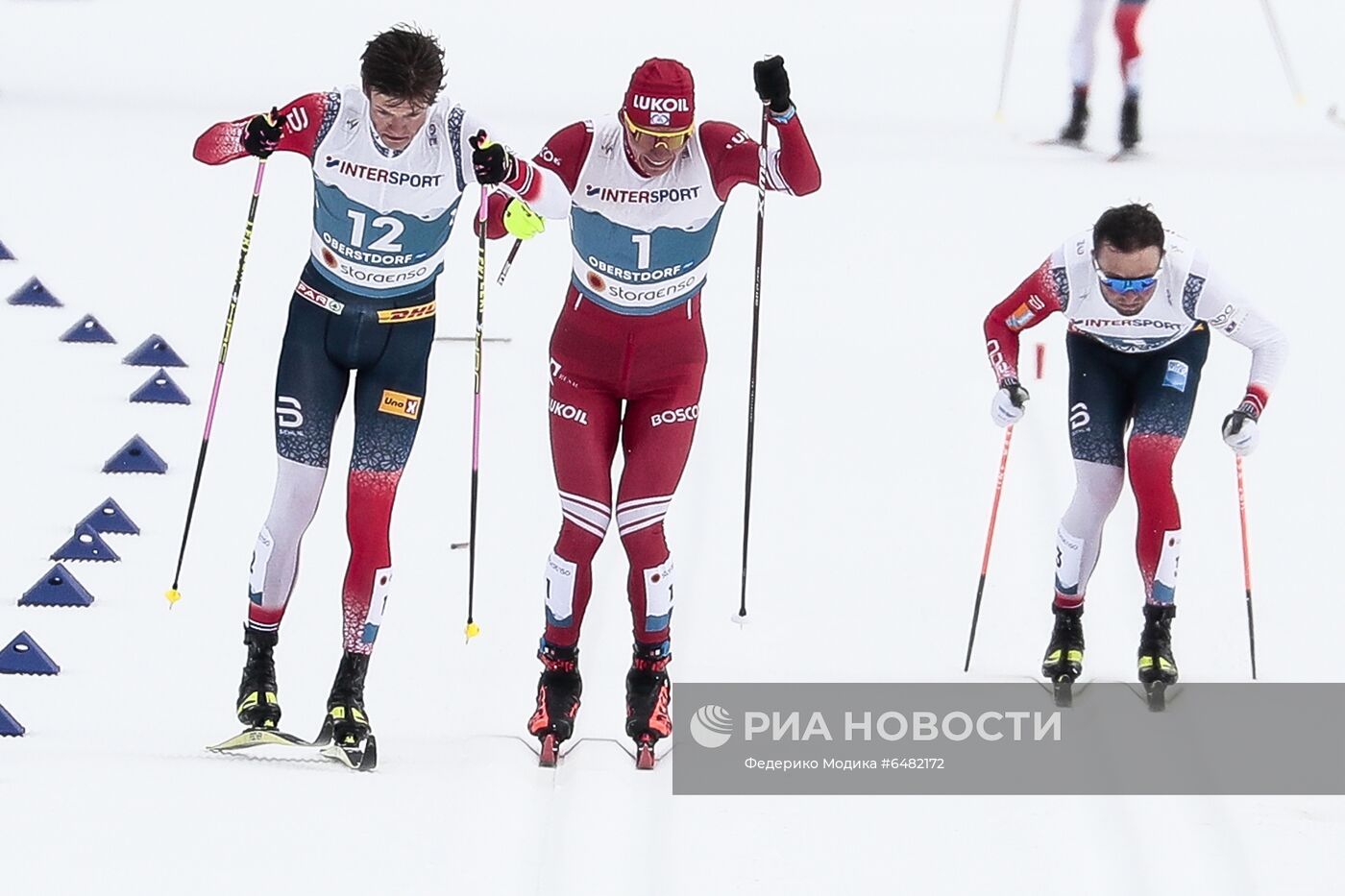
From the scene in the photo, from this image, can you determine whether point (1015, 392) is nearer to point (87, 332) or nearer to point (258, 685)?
point (258, 685)

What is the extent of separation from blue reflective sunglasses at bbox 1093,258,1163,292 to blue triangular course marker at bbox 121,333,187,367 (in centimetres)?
425

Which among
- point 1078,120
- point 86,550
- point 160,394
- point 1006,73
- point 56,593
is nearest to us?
point 56,593

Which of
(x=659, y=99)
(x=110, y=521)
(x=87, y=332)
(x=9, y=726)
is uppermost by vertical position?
(x=87, y=332)

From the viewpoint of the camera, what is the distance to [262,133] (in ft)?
16.4

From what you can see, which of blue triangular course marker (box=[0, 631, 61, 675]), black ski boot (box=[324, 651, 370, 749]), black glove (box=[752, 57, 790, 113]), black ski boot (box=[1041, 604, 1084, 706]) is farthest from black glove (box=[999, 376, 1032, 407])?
blue triangular course marker (box=[0, 631, 61, 675])

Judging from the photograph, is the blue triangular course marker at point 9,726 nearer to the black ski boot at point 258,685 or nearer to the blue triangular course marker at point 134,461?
the black ski boot at point 258,685

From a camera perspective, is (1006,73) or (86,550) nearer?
(86,550)

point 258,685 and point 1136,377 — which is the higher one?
point 1136,377

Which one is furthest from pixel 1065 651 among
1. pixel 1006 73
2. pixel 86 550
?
pixel 1006 73

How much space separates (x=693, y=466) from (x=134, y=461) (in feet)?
6.50

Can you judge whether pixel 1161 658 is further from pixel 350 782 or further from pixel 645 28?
pixel 645 28

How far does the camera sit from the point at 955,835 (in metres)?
4.94

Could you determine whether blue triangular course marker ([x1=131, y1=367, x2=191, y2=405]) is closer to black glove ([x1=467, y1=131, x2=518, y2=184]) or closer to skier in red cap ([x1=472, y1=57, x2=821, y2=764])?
skier in red cap ([x1=472, y1=57, x2=821, y2=764])

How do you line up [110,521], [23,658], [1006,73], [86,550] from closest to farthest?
1. [23,658]
2. [86,550]
3. [110,521]
4. [1006,73]
